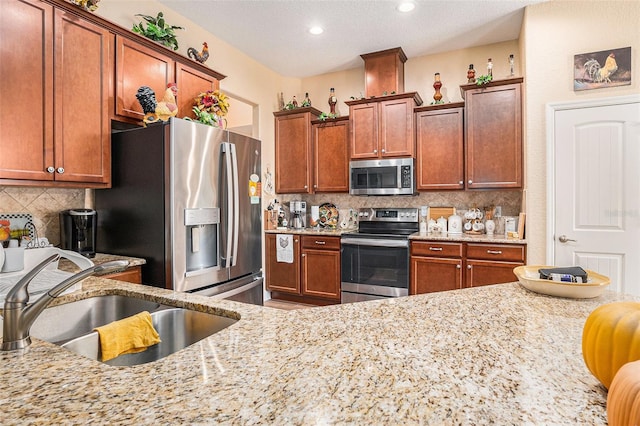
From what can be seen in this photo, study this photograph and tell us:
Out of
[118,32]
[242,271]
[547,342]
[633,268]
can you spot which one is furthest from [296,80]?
[547,342]

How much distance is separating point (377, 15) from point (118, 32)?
2.21 meters

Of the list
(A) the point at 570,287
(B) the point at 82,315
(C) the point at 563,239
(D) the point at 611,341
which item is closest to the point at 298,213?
(C) the point at 563,239

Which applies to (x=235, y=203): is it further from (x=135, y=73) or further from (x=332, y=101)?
(x=332, y=101)

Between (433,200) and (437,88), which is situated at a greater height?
(437,88)

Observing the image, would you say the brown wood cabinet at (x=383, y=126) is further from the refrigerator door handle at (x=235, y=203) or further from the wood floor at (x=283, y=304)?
the wood floor at (x=283, y=304)

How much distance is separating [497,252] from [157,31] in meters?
3.46

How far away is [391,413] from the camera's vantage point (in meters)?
0.55

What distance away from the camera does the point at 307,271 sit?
13.3 feet

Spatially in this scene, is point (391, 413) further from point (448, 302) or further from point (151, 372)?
point (448, 302)

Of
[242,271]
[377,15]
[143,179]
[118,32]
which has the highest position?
[377,15]

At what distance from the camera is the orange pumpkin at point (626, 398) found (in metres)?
0.44

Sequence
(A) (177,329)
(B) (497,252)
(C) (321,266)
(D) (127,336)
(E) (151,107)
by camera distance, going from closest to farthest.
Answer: (D) (127,336) < (A) (177,329) < (E) (151,107) < (B) (497,252) < (C) (321,266)

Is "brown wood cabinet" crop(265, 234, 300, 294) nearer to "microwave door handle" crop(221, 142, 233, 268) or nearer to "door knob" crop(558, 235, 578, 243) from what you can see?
"microwave door handle" crop(221, 142, 233, 268)

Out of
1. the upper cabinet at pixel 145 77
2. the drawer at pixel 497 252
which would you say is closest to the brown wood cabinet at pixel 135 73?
the upper cabinet at pixel 145 77
